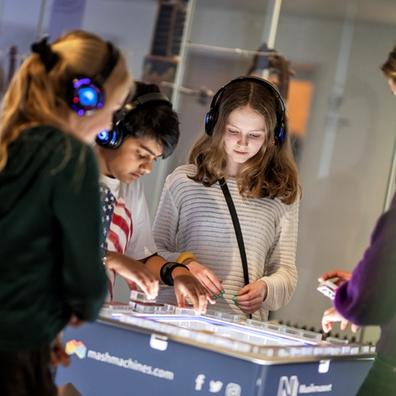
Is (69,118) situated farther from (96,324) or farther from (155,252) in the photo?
(155,252)

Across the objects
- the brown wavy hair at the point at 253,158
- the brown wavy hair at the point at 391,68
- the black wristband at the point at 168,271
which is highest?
the brown wavy hair at the point at 391,68

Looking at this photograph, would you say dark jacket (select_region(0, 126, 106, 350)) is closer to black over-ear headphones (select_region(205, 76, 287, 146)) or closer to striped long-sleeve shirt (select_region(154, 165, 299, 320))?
striped long-sleeve shirt (select_region(154, 165, 299, 320))

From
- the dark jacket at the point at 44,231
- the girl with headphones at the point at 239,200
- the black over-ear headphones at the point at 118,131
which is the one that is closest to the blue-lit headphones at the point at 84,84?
the dark jacket at the point at 44,231

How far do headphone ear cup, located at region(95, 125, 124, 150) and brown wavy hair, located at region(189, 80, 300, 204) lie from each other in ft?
1.79

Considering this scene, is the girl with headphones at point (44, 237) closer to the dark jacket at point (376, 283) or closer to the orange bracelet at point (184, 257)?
the dark jacket at point (376, 283)

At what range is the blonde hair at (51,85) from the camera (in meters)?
2.21

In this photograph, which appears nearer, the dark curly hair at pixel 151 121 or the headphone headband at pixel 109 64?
the headphone headband at pixel 109 64

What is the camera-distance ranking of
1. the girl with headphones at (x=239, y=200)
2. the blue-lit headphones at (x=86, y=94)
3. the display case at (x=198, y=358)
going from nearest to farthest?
the blue-lit headphones at (x=86, y=94) < the display case at (x=198, y=358) < the girl with headphones at (x=239, y=200)

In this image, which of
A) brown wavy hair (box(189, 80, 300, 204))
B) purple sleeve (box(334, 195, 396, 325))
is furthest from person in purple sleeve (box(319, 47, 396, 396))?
brown wavy hair (box(189, 80, 300, 204))

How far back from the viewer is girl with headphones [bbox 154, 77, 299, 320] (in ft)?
11.1

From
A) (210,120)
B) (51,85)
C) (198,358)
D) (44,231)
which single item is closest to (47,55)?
(51,85)

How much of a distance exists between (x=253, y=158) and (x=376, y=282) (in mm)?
1178

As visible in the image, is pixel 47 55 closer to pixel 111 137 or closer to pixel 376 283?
pixel 111 137

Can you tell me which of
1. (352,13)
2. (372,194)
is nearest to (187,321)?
(372,194)
